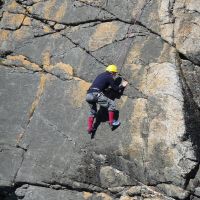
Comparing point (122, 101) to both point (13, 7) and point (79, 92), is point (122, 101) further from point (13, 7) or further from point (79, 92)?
point (13, 7)

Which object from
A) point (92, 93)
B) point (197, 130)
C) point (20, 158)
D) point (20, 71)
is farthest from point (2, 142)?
point (197, 130)

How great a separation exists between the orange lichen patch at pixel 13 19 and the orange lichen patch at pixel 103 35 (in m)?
3.08

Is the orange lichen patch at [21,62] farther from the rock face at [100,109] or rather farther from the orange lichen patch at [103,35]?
the orange lichen patch at [103,35]

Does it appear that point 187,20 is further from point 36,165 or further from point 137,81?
point 36,165

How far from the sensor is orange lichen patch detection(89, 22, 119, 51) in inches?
660

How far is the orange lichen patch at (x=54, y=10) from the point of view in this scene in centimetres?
1802

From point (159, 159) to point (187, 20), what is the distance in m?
Answer: 4.29

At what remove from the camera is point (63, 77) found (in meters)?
17.0

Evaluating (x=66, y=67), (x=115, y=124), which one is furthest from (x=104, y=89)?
(x=66, y=67)

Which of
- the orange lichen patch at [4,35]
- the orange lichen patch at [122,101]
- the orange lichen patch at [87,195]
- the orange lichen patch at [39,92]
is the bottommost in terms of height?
the orange lichen patch at [87,195]

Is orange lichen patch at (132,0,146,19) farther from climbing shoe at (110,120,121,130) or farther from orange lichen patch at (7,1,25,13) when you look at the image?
orange lichen patch at (7,1,25,13)

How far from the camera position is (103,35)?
16906mm

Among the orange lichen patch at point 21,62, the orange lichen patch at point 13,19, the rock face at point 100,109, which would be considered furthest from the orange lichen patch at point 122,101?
the orange lichen patch at point 13,19

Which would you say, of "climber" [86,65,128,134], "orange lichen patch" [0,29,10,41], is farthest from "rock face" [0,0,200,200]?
"climber" [86,65,128,134]
